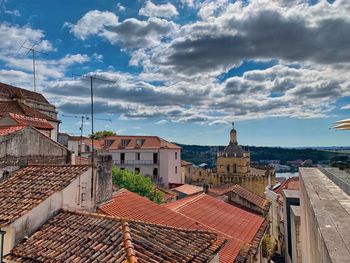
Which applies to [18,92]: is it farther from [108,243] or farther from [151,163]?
[151,163]

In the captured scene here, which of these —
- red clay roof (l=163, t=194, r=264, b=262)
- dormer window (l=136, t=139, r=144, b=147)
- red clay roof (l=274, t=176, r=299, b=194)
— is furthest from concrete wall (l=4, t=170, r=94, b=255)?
dormer window (l=136, t=139, r=144, b=147)

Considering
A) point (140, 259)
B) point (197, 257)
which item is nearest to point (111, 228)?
point (140, 259)

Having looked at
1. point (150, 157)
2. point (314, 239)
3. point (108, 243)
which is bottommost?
point (108, 243)

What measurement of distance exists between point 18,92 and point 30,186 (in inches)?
862

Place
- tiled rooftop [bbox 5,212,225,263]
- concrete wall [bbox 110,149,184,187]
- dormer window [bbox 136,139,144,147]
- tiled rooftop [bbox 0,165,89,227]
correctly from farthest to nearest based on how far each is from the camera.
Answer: dormer window [bbox 136,139,144,147] < concrete wall [bbox 110,149,184,187] < tiled rooftop [bbox 0,165,89,227] < tiled rooftop [bbox 5,212,225,263]

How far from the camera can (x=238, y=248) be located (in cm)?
1471

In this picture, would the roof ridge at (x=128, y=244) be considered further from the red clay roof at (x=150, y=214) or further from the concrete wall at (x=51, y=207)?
the red clay roof at (x=150, y=214)

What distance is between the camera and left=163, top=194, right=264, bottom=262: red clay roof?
16.1 metres

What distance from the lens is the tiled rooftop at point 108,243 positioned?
7648 millimetres

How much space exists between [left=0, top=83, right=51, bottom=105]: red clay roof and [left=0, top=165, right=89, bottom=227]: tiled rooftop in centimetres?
1926

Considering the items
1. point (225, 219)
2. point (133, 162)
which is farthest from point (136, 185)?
point (133, 162)

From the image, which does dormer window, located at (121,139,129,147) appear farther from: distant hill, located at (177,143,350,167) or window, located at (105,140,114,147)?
distant hill, located at (177,143,350,167)

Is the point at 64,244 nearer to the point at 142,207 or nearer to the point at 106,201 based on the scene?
the point at 106,201

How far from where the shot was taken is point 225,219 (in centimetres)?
A: 1958
